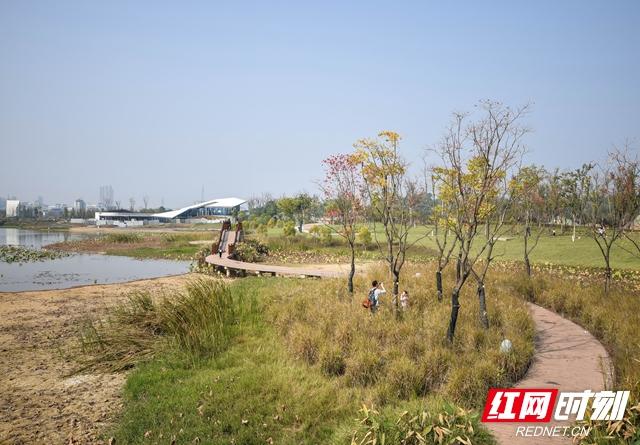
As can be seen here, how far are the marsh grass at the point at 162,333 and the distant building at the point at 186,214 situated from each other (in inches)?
4292

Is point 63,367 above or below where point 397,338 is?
below

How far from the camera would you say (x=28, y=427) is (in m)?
7.00

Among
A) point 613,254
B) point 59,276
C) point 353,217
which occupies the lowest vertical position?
point 59,276

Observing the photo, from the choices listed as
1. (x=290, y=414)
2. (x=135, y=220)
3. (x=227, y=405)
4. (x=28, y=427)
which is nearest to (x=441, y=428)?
(x=290, y=414)

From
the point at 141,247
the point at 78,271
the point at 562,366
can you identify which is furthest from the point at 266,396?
the point at 141,247

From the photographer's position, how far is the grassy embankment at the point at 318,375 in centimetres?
639

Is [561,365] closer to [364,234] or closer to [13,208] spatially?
[364,234]

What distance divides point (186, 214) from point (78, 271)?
106386mm

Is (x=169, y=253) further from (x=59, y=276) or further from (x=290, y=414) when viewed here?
(x=290, y=414)

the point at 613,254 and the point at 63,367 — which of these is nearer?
the point at 63,367

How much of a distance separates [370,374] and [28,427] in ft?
17.7

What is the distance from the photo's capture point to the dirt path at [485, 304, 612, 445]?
571 centimetres

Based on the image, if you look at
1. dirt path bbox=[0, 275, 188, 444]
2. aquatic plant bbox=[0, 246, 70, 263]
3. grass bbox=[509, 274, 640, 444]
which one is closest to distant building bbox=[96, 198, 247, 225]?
aquatic plant bbox=[0, 246, 70, 263]

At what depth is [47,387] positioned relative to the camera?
8508 mm
